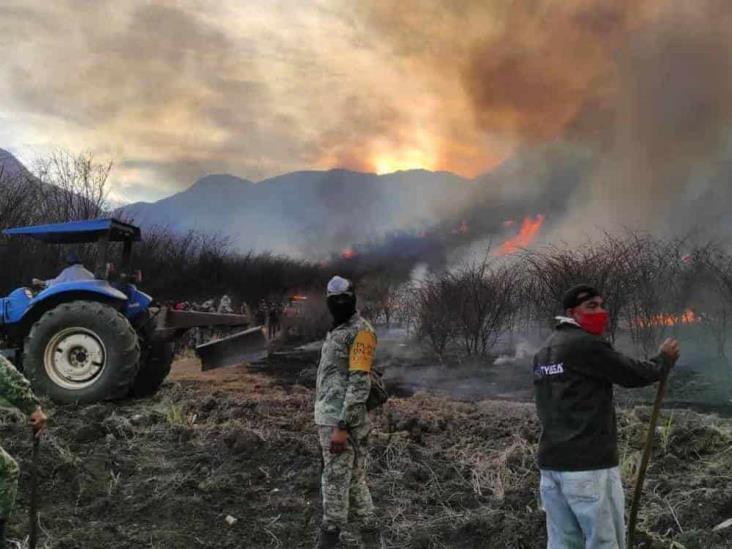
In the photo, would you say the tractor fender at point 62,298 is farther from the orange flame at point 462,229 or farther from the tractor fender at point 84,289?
the orange flame at point 462,229

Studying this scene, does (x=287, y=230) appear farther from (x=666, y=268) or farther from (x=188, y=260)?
(x=666, y=268)

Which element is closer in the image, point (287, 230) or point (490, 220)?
point (490, 220)

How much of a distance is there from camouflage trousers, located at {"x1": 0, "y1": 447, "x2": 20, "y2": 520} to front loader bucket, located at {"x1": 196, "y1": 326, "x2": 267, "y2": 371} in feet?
17.1

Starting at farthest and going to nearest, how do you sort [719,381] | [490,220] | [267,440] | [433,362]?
[490,220]
[433,362]
[719,381]
[267,440]

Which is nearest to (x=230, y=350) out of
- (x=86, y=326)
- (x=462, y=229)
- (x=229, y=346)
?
(x=229, y=346)

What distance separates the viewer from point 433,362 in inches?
563

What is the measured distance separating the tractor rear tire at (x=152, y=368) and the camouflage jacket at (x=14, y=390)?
4.53 m

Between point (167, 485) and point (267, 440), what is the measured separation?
0.94 meters

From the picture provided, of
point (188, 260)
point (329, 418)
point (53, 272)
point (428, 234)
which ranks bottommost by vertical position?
point (329, 418)

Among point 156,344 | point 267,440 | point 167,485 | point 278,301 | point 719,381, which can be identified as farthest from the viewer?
point 278,301

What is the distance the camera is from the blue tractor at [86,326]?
659cm

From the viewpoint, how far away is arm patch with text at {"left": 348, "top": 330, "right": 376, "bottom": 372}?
380 centimetres

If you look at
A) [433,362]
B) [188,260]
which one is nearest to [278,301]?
[188,260]

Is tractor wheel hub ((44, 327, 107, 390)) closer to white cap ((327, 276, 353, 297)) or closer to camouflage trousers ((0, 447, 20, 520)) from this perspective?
camouflage trousers ((0, 447, 20, 520))
